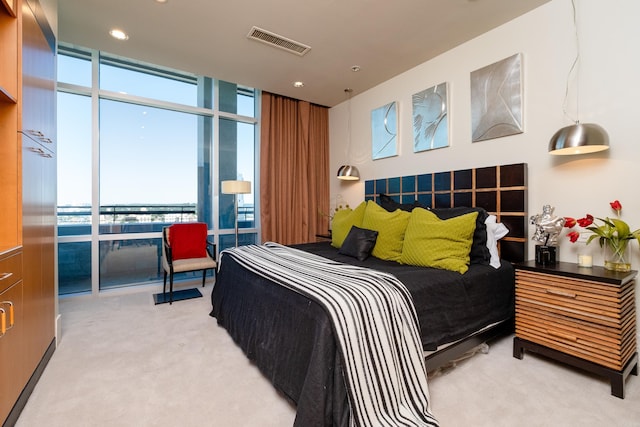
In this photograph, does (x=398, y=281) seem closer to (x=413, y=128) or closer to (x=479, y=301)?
(x=479, y=301)

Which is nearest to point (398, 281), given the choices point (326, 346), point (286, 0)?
point (326, 346)

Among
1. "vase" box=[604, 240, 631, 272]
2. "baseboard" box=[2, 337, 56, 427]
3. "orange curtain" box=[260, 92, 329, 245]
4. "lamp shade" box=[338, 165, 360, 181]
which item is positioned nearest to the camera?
"baseboard" box=[2, 337, 56, 427]

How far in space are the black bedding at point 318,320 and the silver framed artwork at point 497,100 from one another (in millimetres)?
1283

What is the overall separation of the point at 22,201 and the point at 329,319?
181 cm

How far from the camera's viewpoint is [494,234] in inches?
98.6

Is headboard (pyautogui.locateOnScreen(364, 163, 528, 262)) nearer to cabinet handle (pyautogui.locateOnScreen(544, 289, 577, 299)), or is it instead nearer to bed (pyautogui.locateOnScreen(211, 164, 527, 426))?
bed (pyautogui.locateOnScreen(211, 164, 527, 426))

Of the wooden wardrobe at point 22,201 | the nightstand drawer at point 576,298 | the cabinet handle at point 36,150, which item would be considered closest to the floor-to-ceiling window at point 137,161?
the wooden wardrobe at point 22,201

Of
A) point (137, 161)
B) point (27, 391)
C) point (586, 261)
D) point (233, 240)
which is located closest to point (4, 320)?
point (27, 391)

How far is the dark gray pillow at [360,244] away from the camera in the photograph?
8.77ft

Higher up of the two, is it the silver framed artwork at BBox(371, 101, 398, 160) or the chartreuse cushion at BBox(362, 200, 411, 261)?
the silver framed artwork at BBox(371, 101, 398, 160)

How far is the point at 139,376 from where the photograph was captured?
6.29 ft

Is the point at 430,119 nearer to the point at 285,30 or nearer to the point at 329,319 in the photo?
the point at 285,30

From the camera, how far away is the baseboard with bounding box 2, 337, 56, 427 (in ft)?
4.74

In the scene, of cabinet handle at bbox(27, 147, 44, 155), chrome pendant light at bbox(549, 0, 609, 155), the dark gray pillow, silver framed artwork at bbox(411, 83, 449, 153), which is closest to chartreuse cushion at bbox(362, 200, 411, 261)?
the dark gray pillow
